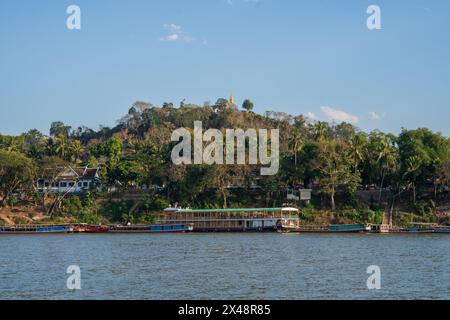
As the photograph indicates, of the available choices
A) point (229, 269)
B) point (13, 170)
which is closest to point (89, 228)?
point (13, 170)

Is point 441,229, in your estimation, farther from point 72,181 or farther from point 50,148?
point 50,148

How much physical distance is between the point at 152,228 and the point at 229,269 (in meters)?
46.3

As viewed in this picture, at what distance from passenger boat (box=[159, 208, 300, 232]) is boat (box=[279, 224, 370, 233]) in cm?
168

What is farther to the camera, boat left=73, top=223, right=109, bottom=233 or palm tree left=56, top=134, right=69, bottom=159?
palm tree left=56, top=134, right=69, bottom=159

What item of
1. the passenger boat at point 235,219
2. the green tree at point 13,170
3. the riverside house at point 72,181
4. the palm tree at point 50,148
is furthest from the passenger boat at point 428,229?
the palm tree at point 50,148

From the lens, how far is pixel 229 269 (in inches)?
1682

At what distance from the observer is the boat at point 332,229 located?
8025cm

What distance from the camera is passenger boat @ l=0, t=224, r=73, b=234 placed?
8669cm

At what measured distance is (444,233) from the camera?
7769 centimetres

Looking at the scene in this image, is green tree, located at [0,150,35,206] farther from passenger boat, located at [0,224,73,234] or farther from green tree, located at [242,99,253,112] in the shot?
green tree, located at [242,99,253,112]

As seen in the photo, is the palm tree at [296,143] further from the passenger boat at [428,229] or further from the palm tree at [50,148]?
the palm tree at [50,148]

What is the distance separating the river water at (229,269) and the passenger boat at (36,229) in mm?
21371

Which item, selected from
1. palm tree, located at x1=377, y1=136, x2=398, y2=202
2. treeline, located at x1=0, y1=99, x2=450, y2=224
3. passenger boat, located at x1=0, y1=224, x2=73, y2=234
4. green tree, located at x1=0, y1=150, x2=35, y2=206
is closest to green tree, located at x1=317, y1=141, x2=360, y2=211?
treeline, located at x1=0, y1=99, x2=450, y2=224

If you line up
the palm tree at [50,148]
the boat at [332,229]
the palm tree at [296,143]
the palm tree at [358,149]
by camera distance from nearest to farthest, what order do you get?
1. the boat at [332,229]
2. the palm tree at [358,149]
3. the palm tree at [296,143]
4. the palm tree at [50,148]
